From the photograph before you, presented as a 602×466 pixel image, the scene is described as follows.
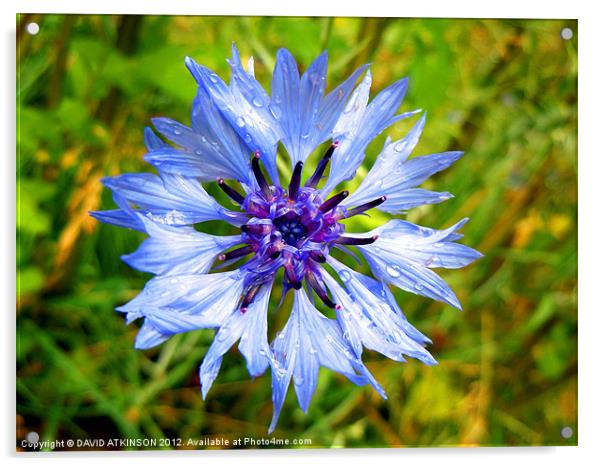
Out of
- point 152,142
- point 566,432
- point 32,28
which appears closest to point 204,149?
point 152,142

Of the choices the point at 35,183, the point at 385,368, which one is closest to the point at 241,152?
the point at 35,183

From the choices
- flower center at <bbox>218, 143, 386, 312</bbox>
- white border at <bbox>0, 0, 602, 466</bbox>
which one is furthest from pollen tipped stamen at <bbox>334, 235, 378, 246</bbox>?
white border at <bbox>0, 0, 602, 466</bbox>

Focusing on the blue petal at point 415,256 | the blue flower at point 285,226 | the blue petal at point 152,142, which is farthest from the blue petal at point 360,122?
the blue petal at point 152,142

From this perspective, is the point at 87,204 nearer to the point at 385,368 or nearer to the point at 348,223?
the point at 348,223

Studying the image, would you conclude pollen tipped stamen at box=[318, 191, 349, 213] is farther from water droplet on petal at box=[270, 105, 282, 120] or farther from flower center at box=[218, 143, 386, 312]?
water droplet on petal at box=[270, 105, 282, 120]
